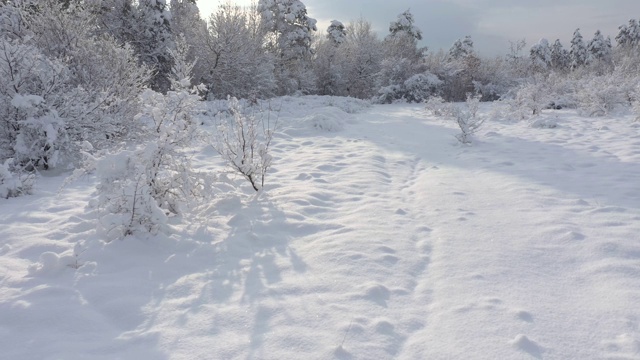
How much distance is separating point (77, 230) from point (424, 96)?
20326mm

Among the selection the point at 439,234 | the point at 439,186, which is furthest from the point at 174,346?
the point at 439,186

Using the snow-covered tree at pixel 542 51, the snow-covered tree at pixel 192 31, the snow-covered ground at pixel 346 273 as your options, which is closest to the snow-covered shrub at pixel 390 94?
the snow-covered tree at pixel 192 31

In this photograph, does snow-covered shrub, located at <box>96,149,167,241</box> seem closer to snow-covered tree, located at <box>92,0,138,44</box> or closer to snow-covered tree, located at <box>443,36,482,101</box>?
snow-covered tree, located at <box>92,0,138,44</box>

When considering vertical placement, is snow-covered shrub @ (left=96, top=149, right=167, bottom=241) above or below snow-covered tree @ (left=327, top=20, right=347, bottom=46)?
below

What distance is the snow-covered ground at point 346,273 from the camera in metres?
2.13

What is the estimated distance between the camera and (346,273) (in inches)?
114

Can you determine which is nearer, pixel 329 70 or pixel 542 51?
pixel 329 70

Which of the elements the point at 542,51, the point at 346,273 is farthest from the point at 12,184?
the point at 542,51

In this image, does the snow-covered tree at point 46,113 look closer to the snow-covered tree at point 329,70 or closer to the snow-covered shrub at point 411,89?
the snow-covered shrub at point 411,89

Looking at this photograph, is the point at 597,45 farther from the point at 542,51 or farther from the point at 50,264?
the point at 50,264

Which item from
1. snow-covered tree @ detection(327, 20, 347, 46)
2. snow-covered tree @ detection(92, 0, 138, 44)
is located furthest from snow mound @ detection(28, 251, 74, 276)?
snow-covered tree @ detection(327, 20, 347, 46)

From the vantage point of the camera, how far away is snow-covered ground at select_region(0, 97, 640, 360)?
2127 millimetres

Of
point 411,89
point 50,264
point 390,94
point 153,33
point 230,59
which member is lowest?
point 50,264

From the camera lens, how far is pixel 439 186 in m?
5.13
